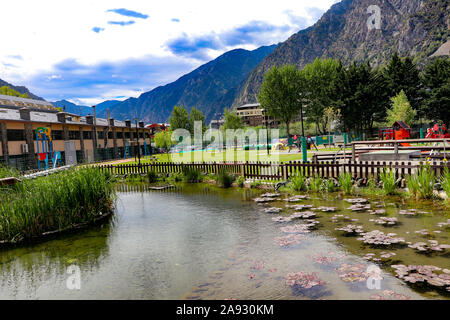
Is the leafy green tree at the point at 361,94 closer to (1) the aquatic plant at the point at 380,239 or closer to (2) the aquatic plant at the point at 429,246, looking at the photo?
(1) the aquatic plant at the point at 380,239

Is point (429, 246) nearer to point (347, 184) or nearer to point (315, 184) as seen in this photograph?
point (347, 184)

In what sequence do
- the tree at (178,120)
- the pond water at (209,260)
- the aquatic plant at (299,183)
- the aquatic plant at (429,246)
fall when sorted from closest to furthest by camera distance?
the pond water at (209,260), the aquatic plant at (429,246), the aquatic plant at (299,183), the tree at (178,120)

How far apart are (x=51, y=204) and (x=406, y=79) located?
207ft

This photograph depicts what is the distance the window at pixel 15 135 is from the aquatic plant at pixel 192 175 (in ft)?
109

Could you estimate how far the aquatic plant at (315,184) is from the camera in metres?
13.9

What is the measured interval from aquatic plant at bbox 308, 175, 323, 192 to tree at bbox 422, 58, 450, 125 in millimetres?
49759

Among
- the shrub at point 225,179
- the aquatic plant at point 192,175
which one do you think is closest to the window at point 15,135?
the aquatic plant at point 192,175

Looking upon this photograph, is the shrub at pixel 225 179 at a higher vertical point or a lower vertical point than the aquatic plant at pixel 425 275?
higher

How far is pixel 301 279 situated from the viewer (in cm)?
536

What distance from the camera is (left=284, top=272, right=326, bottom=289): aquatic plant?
5144mm

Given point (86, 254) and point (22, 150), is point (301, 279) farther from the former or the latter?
point (22, 150)

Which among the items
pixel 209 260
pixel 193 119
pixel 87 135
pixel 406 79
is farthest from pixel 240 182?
pixel 193 119

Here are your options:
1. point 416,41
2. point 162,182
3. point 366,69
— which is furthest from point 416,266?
point 416,41
